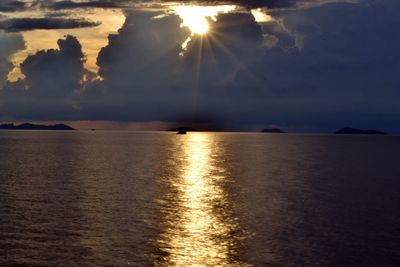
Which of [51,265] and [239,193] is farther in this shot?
[239,193]

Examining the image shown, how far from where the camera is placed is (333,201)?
278 feet

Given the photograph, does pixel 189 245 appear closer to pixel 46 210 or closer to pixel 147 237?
pixel 147 237

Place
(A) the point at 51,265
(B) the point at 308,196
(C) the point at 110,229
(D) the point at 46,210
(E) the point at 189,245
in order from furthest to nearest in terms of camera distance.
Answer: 1. (B) the point at 308,196
2. (D) the point at 46,210
3. (C) the point at 110,229
4. (E) the point at 189,245
5. (A) the point at 51,265

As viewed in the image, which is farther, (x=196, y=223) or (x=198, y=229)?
(x=196, y=223)

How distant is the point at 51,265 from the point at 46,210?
26.6 metres

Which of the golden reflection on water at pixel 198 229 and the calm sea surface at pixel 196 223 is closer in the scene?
the golden reflection on water at pixel 198 229

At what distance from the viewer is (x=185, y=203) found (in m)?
79.4

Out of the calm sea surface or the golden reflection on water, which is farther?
the calm sea surface

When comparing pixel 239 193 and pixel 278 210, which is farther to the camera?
pixel 239 193

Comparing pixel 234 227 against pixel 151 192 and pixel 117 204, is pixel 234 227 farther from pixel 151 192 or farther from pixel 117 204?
pixel 151 192

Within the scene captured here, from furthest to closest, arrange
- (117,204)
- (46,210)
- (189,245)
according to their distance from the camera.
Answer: (117,204)
(46,210)
(189,245)

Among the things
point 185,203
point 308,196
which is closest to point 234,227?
point 185,203

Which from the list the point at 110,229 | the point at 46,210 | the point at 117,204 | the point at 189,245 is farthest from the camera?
the point at 117,204

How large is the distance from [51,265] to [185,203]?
3615 cm
